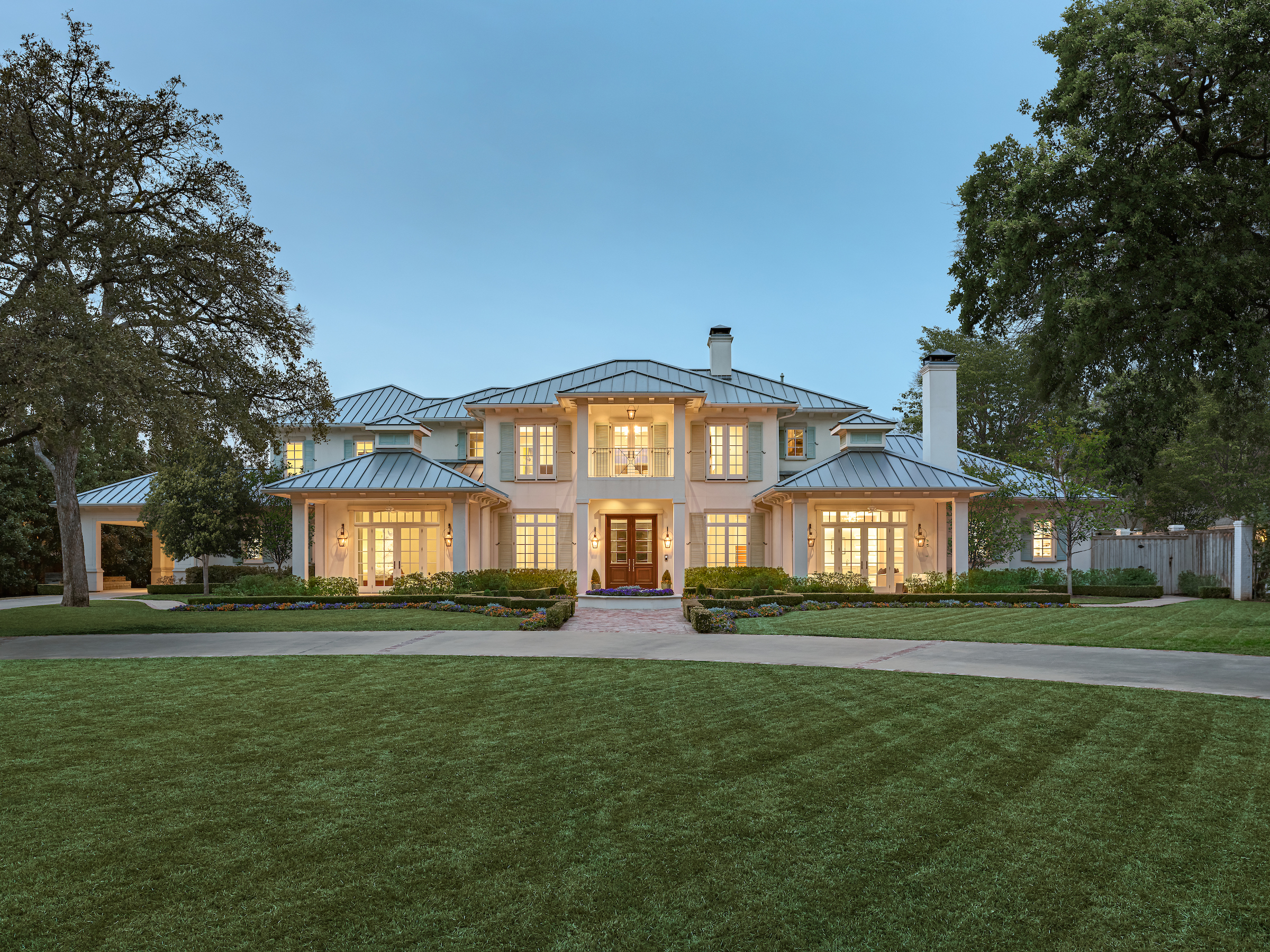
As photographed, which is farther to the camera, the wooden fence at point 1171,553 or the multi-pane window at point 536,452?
the multi-pane window at point 536,452

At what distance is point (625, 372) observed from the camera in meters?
24.5

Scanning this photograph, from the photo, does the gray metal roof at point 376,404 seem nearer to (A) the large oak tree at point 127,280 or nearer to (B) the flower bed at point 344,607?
(B) the flower bed at point 344,607

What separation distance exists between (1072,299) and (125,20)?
26.5 m

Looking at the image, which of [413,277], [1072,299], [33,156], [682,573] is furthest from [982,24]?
[413,277]

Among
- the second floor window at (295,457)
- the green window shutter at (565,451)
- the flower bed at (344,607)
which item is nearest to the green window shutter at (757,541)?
the green window shutter at (565,451)

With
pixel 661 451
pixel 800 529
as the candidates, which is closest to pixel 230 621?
pixel 661 451

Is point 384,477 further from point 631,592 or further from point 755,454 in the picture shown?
point 755,454

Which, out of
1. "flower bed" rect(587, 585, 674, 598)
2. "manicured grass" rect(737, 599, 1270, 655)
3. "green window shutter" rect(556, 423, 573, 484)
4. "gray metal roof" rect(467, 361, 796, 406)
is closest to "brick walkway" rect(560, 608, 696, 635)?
"manicured grass" rect(737, 599, 1270, 655)

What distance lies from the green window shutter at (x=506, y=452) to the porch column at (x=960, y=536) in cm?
1362

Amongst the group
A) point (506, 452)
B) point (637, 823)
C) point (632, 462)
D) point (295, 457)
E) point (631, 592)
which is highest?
point (295, 457)

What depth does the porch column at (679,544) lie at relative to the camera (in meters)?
24.5

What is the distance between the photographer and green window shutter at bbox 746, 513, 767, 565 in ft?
85.8

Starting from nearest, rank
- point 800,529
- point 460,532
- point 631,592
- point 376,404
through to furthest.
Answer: point 800,529 → point 460,532 → point 631,592 → point 376,404

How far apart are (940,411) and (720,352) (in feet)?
25.8
